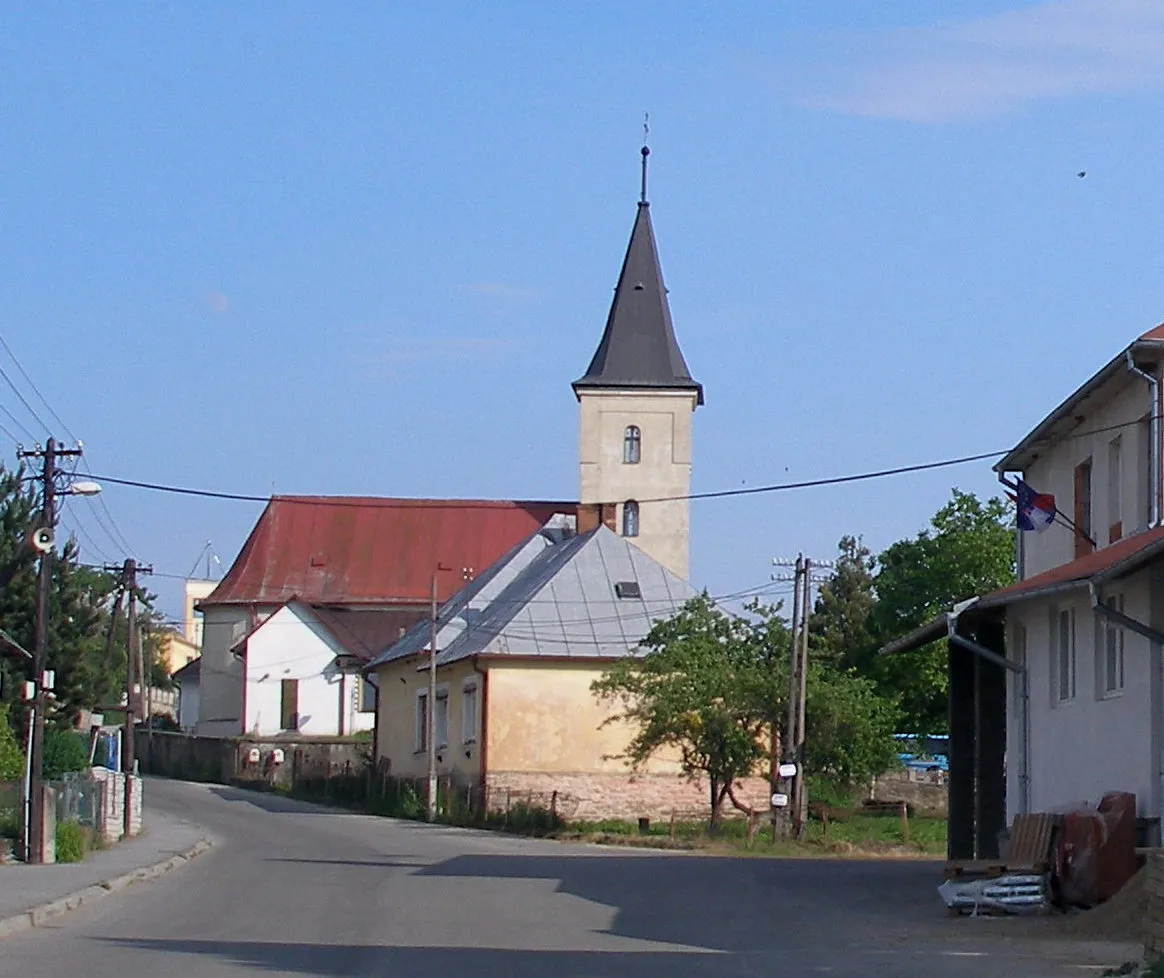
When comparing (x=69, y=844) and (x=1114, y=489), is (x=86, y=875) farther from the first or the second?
(x=1114, y=489)

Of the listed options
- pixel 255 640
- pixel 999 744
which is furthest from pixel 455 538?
pixel 999 744

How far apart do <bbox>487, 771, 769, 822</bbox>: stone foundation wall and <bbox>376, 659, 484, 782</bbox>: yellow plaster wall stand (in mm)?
1124

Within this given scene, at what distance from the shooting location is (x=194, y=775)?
74688 millimetres

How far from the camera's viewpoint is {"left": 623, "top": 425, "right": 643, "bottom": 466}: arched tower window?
7681cm

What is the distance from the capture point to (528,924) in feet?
61.5

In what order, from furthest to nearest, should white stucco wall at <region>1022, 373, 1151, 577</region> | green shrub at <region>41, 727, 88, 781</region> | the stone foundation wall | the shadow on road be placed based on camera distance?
the stone foundation wall < green shrub at <region>41, 727, 88, 781</region> < white stucco wall at <region>1022, 373, 1151, 577</region> < the shadow on road

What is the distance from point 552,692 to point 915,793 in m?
14.3

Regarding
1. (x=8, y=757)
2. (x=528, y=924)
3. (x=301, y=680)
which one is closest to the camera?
(x=528, y=924)

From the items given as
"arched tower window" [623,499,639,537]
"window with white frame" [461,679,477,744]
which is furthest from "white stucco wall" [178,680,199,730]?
"window with white frame" [461,679,477,744]

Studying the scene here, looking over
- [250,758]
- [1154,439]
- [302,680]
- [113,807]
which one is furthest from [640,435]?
[1154,439]

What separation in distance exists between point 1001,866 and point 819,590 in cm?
7698

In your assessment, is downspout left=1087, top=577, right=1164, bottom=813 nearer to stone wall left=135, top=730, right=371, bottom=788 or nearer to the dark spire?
stone wall left=135, top=730, right=371, bottom=788

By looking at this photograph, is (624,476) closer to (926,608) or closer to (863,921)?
(926,608)

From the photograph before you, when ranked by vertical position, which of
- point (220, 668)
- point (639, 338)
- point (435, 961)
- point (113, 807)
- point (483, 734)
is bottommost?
point (113, 807)
